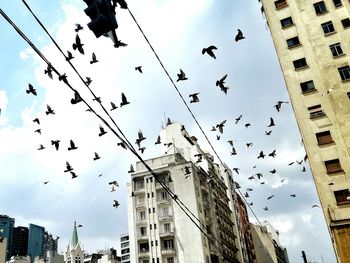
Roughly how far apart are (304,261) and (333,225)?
1124 centimetres

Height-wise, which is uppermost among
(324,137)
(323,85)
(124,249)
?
(124,249)

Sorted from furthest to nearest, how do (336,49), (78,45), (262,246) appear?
(262,246), (336,49), (78,45)

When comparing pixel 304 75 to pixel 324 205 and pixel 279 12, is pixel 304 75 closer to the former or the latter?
pixel 279 12

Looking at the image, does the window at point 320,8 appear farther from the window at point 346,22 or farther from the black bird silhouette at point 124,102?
the black bird silhouette at point 124,102

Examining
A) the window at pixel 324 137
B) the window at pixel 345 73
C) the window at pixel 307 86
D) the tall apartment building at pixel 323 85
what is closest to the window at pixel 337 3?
the tall apartment building at pixel 323 85

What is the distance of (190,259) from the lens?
2002 inches

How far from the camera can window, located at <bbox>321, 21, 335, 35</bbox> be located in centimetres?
3519

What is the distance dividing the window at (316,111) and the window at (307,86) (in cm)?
173

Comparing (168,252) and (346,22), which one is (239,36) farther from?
(168,252)

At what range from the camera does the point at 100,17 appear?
4688mm

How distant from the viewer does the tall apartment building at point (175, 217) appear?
52250mm

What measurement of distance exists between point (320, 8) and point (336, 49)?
494cm

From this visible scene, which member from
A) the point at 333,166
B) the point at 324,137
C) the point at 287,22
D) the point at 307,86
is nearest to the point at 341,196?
the point at 333,166

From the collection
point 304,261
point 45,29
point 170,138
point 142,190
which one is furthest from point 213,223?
point 45,29
